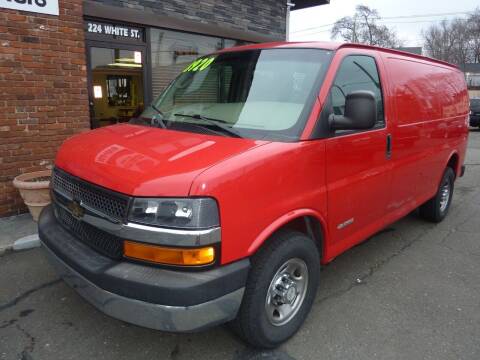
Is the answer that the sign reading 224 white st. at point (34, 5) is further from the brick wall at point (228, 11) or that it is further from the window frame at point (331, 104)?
the window frame at point (331, 104)

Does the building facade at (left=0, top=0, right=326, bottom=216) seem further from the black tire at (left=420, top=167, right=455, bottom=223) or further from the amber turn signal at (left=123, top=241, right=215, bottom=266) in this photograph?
the black tire at (left=420, top=167, right=455, bottom=223)

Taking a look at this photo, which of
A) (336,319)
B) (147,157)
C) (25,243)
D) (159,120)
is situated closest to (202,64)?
(159,120)

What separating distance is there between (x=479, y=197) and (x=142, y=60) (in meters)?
6.16

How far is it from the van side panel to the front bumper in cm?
219

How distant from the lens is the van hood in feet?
7.17

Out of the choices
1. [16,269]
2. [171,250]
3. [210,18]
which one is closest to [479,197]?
[210,18]

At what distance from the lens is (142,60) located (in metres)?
6.99

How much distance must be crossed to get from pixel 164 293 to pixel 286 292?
0.99 m

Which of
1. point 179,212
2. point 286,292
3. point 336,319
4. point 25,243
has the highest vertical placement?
point 179,212

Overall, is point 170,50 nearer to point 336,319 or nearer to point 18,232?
point 18,232

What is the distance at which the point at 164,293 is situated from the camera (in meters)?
2.12

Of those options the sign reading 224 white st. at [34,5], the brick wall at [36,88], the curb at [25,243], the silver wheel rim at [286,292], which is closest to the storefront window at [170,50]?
the brick wall at [36,88]

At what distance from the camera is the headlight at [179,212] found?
6.99ft

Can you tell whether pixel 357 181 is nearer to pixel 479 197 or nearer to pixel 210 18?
pixel 479 197
